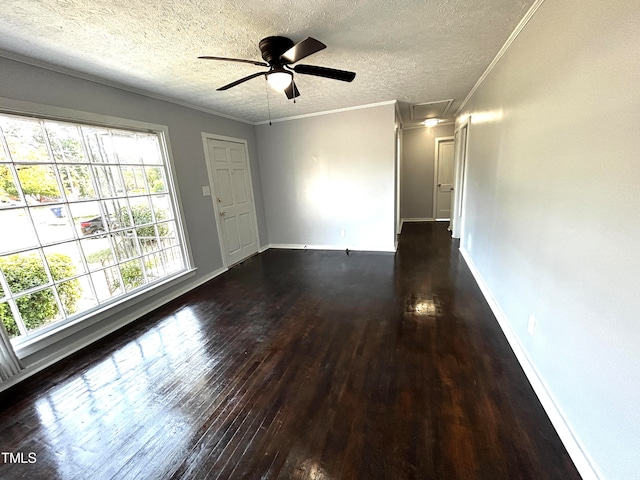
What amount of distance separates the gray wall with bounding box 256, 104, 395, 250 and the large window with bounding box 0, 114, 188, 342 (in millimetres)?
2094

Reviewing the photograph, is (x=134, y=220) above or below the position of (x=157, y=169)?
below

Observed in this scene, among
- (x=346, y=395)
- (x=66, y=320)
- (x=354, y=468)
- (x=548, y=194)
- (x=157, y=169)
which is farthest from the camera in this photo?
(x=157, y=169)

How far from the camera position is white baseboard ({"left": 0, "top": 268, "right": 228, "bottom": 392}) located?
78.0 inches

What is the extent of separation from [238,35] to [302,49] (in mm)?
553

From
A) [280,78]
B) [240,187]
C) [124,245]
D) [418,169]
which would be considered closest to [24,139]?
[124,245]

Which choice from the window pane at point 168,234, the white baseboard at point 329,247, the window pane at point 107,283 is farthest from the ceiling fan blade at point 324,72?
the white baseboard at point 329,247

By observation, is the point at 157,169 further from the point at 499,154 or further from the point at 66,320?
the point at 499,154

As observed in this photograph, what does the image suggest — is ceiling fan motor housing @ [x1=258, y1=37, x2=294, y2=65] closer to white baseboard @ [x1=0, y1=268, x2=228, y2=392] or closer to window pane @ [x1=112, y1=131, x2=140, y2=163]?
window pane @ [x1=112, y1=131, x2=140, y2=163]

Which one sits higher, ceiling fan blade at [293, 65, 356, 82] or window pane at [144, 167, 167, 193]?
ceiling fan blade at [293, 65, 356, 82]

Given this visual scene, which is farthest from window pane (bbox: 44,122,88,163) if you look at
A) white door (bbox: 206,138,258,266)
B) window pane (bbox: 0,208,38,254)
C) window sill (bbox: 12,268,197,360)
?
white door (bbox: 206,138,258,266)

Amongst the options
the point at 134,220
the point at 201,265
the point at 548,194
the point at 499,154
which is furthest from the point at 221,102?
the point at 548,194

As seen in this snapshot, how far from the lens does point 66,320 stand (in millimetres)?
2270

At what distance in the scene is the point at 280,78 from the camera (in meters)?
2.02

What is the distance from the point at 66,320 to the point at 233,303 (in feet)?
4.69
